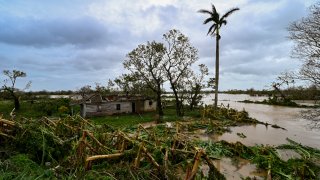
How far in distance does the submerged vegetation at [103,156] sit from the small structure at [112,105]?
810 inches

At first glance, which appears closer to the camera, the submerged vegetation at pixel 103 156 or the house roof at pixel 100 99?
the submerged vegetation at pixel 103 156

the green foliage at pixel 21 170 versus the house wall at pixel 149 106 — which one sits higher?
the house wall at pixel 149 106

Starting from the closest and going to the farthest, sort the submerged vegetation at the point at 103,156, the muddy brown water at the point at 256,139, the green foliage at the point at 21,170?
the green foliage at the point at 21,170 → the submerged vegetation at the point at 103,156 → the muddy brown water at the point at 256,139

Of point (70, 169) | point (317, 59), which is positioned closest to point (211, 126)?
point (317, 59)

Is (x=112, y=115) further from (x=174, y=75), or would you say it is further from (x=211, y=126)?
(x=211, y=126)

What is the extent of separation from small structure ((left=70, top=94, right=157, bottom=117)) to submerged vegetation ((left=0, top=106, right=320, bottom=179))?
20.6 metres

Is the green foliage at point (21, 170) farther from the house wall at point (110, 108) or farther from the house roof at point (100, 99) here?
the house roof at point (100, 99)

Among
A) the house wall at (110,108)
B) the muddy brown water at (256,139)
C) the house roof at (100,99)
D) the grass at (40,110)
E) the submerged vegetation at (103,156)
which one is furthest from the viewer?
the grass at (40,110)

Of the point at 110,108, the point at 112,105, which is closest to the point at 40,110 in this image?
the point at 110,108

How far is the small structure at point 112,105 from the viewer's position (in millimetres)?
32938

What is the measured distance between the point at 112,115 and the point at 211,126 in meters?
14.6

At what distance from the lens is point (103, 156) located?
790 cm

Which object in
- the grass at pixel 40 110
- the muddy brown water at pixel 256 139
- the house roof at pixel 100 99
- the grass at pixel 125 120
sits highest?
the house roof at pixel 100 99

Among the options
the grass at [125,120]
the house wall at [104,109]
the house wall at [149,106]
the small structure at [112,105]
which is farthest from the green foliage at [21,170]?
the house wall at [149,106]
